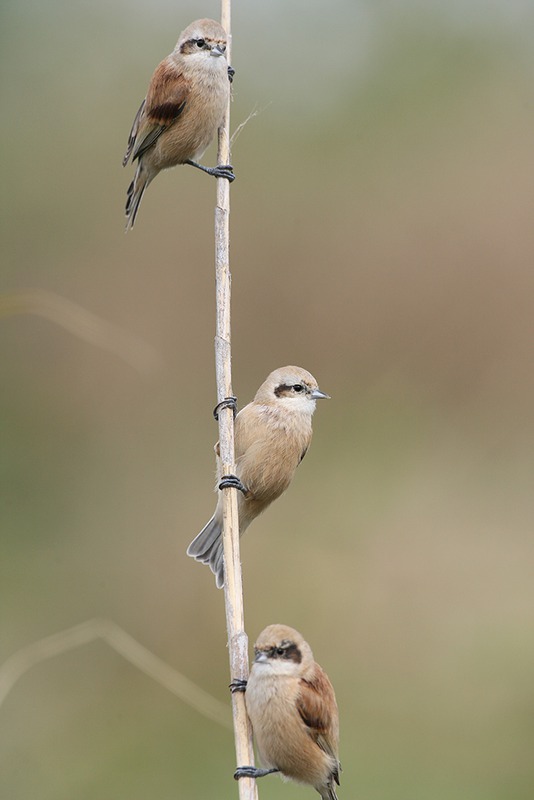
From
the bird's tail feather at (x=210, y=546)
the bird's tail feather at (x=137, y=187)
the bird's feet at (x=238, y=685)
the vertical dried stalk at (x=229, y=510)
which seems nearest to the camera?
the vertical dried stalk at (x=229, y=510)

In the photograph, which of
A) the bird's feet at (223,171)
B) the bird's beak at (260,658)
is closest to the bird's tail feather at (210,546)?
the bird's beak at (260,658)

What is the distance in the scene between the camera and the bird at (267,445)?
4.28 meters

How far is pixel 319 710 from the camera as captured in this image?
3.76 m

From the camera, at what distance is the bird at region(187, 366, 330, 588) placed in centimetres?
428

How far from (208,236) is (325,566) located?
3109 mm

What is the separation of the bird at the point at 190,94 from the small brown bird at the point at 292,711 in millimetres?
1908

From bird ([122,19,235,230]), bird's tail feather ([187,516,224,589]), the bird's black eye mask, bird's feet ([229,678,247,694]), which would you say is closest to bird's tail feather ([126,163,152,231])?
bird ([122,19,235,230])

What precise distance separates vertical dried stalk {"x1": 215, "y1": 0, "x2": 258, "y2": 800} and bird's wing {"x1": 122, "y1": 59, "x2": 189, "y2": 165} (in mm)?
695

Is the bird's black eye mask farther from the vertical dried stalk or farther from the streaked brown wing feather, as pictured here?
the vertical dried stalk

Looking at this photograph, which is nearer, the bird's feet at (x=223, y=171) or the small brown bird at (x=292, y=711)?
the small brown bird at (x=292, y=711)

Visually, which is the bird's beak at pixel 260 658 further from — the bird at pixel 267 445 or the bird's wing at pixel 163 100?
the bird's wing at pixel 163 100

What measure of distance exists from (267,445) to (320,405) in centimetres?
452

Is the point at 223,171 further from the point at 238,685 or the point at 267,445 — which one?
the point at 238,685

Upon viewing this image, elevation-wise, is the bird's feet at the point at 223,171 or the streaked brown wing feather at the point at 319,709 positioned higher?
the bird's feet at the point at 223,171
